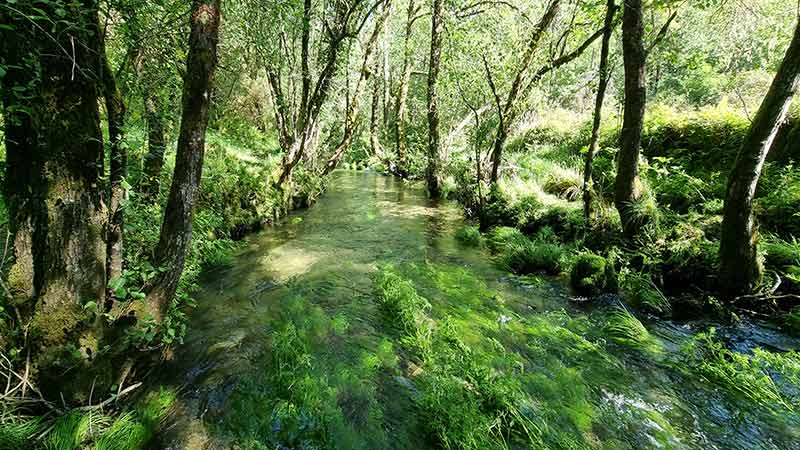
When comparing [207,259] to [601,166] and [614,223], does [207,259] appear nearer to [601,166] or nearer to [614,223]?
[614,223]

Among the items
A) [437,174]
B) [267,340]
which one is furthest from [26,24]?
[437,174]

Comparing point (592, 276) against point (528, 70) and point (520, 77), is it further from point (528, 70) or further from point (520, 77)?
point (528, 70)

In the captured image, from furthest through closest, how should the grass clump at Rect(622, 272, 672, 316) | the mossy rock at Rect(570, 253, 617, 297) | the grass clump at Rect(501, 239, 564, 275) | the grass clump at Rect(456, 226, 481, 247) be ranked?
the grass clump at Rect(456, 226, 481, 247)
the grass clump at Rect(501, 239, 564, 275)
the mossy rock at Rect(570, 253, 617, 297)
the grass clump at Rect(622, 272, 672, 316)

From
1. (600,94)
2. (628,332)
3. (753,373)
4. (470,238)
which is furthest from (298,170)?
(753,373)

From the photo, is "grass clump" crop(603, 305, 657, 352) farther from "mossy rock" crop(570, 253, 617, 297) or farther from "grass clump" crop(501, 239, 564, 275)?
"grass clump" crop(501, 239, 564, 275)

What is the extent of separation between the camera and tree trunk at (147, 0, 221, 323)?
11.8ft

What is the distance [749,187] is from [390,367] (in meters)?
5.37

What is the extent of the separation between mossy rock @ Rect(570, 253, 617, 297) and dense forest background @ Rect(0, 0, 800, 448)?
0.03 m

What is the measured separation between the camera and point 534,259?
25.2ft

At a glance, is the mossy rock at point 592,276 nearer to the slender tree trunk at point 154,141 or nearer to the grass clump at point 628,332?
the grass clump at point 628,332

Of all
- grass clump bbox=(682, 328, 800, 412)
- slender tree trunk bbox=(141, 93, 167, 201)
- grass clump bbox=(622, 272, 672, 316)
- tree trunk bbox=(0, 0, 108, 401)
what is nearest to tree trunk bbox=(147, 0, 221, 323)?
tree trunk bbox=(0, 0, 108, 401)

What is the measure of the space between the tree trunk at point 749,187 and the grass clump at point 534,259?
2487 mm

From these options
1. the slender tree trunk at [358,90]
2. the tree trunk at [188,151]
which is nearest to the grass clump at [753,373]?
the tree trunk at [188,151]

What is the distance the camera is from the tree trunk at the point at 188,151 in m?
3.59
